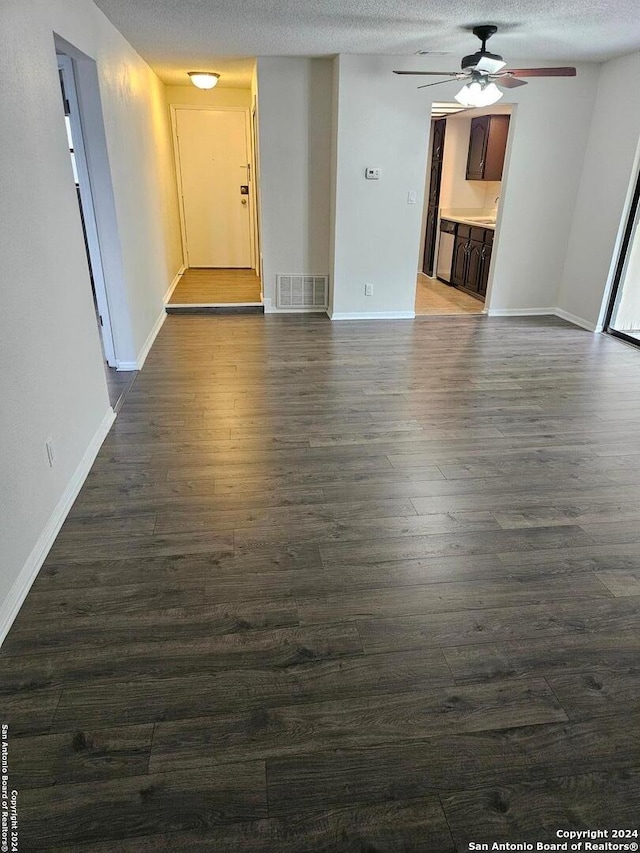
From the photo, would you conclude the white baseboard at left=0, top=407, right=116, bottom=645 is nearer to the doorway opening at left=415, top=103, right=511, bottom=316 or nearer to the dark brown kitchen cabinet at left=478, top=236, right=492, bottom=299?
the doorway opening at left=415, top=103, right=511, bottom=316

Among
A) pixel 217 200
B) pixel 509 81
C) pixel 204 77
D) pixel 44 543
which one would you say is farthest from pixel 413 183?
pixel 44 543

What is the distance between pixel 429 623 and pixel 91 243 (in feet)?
11.8

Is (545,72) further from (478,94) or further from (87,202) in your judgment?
(87,202)

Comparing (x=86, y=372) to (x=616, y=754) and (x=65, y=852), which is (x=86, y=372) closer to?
(x=65, y=852)

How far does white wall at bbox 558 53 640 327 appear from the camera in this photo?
5016mm

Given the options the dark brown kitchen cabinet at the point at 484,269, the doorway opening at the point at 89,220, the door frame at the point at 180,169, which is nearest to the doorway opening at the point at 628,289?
the dark brown kitchen cabinet at the point at 484,269

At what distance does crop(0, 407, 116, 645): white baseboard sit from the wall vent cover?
352 cm

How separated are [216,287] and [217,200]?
1795 millimetres

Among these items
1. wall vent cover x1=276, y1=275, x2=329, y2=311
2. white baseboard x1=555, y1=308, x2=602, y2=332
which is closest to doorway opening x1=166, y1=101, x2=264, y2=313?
wall vent cover x1=276, y1=275, x2=329, y2=311

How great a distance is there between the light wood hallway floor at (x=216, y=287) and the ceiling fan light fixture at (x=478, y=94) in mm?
3016

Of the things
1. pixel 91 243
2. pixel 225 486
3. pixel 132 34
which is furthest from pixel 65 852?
pixel 132 34

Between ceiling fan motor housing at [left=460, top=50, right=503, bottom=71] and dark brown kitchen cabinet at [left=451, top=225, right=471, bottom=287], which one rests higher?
ceiling fan motor housing at [left=460, top=50, right=503, bottom=71]

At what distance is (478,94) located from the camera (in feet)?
14.8

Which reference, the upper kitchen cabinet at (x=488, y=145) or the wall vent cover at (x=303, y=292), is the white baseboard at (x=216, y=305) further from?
the upper kitchen cabinet at (x=488, y=145)
